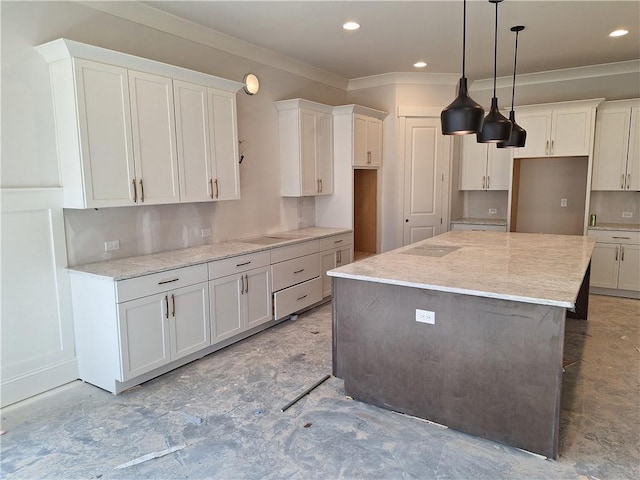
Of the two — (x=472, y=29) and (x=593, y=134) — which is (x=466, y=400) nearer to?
(x=472, y=29)

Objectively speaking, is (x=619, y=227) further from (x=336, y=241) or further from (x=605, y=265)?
(x=336, y=241)

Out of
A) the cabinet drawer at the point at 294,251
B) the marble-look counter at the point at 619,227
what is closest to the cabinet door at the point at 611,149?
the marble-look counter at the point at 619,227

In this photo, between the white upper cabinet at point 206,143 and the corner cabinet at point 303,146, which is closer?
the white upper cabinet at point 206,143

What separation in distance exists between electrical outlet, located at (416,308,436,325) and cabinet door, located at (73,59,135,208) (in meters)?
2.23

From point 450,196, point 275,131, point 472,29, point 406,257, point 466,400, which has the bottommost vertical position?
point 466,400

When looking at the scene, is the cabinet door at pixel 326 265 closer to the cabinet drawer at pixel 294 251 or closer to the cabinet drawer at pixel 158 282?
the cabinet drawer at pixel 294 251

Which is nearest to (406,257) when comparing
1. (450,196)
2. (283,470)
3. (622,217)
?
(283,470)

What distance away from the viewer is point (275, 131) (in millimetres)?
4863

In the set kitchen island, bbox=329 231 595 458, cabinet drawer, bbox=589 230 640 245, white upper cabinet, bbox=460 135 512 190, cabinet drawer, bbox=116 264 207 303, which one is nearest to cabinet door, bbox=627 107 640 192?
cabinet drawer, bbox=589 230 640 245

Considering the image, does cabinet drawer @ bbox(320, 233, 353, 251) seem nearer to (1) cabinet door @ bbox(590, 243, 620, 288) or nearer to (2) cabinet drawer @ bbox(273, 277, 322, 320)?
(2) cabinet drawer @ bbox(273, 277, 322, 320)

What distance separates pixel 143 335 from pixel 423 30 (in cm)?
372

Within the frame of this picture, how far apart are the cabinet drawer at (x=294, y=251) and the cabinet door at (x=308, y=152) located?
69cm

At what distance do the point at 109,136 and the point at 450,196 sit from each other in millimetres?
4634

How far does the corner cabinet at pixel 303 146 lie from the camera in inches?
190
